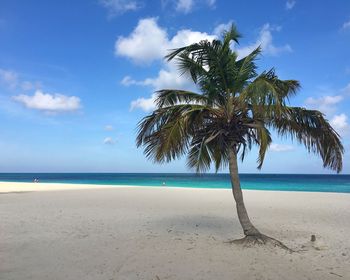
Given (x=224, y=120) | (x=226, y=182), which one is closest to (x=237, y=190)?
(x=224, y=120)

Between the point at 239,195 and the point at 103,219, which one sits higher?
the point at 239,195

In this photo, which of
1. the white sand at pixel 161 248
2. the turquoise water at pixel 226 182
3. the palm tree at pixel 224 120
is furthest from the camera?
the turquoise water at pixel 226 182

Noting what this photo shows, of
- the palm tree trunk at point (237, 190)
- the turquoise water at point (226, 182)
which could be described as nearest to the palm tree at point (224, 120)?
the palm tree trunk at point (237, 190)

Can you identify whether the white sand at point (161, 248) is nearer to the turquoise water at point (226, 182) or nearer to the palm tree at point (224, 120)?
the palm tree at point (224, 120)

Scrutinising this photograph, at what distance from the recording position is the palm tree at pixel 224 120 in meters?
7.71

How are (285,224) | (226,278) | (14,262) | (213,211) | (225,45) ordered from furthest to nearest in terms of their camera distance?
(213,211)
(285,224)
(225,45)
(14,262)
(226,278)

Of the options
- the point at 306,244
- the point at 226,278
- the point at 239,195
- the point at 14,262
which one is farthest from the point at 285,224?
the point at 14,262

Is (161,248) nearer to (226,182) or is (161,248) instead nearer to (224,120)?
(224,120)

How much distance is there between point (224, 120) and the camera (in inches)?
303

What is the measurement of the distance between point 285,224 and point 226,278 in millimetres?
6023

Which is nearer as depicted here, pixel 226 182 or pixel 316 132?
pixel 316 132

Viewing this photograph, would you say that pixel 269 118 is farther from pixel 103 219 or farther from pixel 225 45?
pixel 103 219

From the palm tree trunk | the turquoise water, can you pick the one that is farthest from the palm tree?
the turquoise water

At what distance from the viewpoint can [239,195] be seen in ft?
26.5
